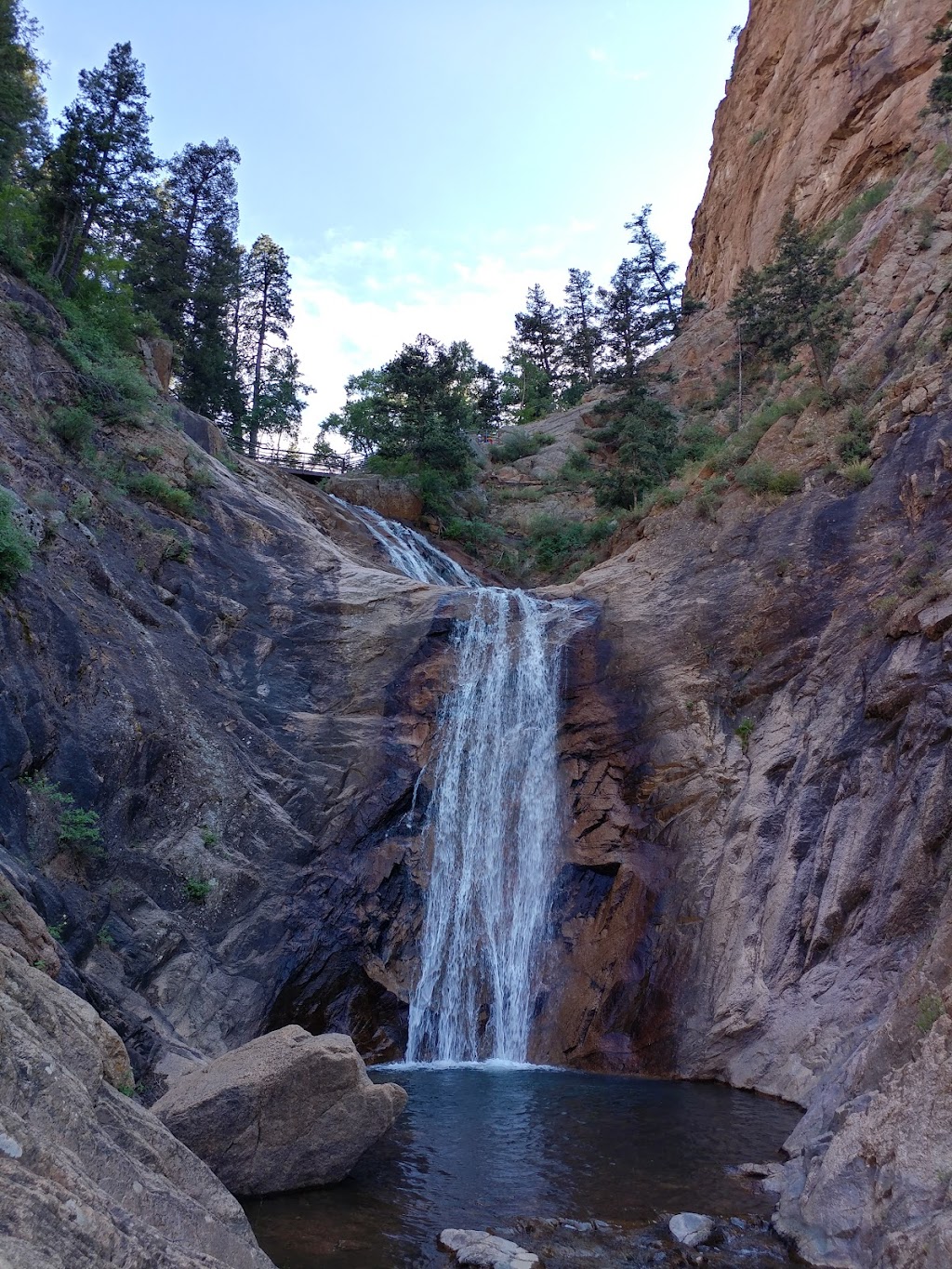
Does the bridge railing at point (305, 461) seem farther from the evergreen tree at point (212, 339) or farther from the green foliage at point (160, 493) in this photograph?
the green foliage at point (160, 493)

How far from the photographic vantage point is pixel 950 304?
61.2 feet

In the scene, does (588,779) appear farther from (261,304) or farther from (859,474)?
(261,304)

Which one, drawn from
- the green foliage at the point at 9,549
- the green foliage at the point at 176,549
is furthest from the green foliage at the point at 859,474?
the green foliage at the point at 9,549

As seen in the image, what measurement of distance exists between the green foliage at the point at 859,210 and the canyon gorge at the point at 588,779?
11.6 feet

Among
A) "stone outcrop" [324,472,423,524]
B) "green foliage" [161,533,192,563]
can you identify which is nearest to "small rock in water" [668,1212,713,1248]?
"green foliage" [161,533,192,563]

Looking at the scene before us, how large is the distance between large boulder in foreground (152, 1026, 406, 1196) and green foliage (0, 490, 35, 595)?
7.87 meters

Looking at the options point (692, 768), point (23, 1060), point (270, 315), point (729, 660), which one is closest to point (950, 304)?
point (729, 660)

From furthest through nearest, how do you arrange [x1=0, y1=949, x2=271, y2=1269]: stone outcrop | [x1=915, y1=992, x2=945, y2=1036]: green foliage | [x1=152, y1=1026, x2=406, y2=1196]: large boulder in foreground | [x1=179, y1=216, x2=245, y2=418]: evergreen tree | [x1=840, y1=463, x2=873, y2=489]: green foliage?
[x1=179, y1=216, x2=245, y2=418]: evergreen tree
[x1=840, y1=463, x2=873, y2=489]: green foliage
[x1=152, y1=1026, x2=406, y2=1196]: large boulder in foreground
[x1=915, y1=992, x2=945, y2=1036]: green foliage
[x1=0, y1=949, x2=271, y2=1269]: stone outcrop

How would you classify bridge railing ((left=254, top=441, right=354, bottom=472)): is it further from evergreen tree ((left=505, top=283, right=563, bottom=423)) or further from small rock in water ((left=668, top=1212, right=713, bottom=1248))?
small rock in water ((left=668, top=1212, right=713, bottom=1248))

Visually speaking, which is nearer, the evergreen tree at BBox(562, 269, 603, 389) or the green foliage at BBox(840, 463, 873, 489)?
the green foliage at BBox(840, 463, 873, 489)

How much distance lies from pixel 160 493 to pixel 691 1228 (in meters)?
17.1

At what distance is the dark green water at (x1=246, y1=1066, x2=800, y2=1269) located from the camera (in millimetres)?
7797

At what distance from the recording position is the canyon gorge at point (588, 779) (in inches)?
332

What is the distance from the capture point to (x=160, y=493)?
19.8 meters
